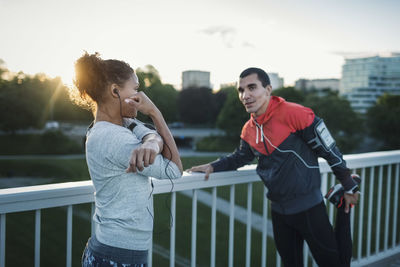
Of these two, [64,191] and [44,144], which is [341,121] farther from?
[64,191]

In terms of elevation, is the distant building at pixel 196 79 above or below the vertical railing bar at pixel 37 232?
above

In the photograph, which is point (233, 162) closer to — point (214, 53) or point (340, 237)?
point (340, 237)

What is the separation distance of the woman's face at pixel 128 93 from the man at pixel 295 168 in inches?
31.4

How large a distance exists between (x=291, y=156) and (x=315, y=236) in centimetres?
48

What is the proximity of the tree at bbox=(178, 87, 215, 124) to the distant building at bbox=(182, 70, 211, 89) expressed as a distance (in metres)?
2.42

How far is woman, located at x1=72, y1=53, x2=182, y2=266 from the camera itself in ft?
3.62

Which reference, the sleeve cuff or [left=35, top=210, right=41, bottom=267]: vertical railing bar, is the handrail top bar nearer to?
[left=35, top=210, right=41, bottom=267]: vertical railing bar

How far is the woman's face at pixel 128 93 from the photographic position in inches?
45.9

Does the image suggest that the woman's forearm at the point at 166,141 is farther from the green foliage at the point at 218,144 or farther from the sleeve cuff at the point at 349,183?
the green foliage at the point at 218,144

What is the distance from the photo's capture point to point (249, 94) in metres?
1.95

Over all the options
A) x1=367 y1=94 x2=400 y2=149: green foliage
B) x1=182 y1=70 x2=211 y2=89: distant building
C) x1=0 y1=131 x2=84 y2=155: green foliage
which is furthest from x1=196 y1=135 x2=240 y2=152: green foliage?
x1=0 y1=131 x2=84 y2=155: green foliage

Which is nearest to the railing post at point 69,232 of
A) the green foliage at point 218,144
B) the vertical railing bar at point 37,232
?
the vertical railing bar at point 37,232

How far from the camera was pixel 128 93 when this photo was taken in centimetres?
117

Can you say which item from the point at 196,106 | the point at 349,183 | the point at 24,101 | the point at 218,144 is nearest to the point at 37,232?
the point at 349,183
